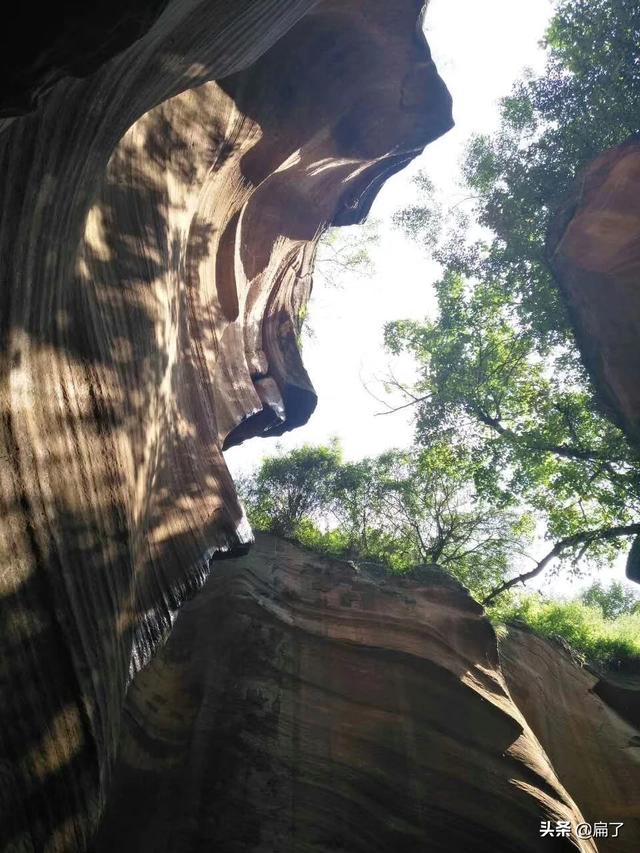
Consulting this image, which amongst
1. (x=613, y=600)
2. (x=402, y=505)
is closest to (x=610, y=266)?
(x=402, y=505)

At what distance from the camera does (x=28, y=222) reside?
2273 mm

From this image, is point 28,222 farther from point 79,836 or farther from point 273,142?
point 273,142

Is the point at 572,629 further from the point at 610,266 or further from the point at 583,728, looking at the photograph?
the point at 610,266

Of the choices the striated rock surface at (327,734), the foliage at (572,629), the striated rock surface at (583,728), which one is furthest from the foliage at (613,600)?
the striated rock surface at (327,734)

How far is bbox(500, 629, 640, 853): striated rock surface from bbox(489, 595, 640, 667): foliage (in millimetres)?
720

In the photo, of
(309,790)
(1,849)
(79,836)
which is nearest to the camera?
(1,849)

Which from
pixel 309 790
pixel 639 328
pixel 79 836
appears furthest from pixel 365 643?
pixel 639 328

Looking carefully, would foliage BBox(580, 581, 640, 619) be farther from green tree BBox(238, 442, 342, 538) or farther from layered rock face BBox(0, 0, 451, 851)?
layered rock face BBox(0, 0, 451, 851)

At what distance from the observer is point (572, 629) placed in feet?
45.3

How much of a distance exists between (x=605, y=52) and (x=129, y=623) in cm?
1782

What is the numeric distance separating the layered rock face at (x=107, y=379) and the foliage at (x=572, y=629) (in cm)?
1018

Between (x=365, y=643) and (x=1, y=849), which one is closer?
(x=1, y=849)

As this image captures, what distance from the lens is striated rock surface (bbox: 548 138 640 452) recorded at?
1146cm

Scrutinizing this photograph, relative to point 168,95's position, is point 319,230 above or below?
above
